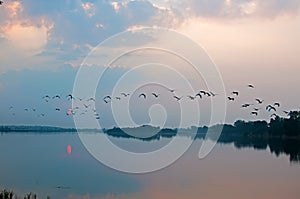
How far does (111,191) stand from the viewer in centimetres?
2155

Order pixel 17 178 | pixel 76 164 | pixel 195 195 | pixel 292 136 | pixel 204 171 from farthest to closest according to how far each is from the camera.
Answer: pixel 292 136 → pixel 76 164 → pixel 204 171 → pixel 17 178 → pixel 195 195

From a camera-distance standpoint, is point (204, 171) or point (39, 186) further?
point (204, 171)

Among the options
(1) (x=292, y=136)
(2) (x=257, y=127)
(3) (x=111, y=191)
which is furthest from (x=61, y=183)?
(2) (x=257, y=127)

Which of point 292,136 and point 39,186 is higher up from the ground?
point 292,136

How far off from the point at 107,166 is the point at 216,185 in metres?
10.3

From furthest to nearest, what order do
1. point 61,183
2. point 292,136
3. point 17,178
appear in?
point 292,136 < point 17,178 < point 61,183

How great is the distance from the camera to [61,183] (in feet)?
76.7

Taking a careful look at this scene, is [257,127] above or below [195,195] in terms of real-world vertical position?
above

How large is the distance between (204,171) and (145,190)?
9.02 m

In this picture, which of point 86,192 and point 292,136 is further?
point 292,136

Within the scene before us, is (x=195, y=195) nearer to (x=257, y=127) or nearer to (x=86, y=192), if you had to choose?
(x=86, y=192)

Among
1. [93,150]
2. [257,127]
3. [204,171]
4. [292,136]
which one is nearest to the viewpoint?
[204,171]

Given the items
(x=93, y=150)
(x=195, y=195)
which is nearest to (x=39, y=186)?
(x=195, y=195)

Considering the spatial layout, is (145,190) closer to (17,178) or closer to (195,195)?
(195,195)
